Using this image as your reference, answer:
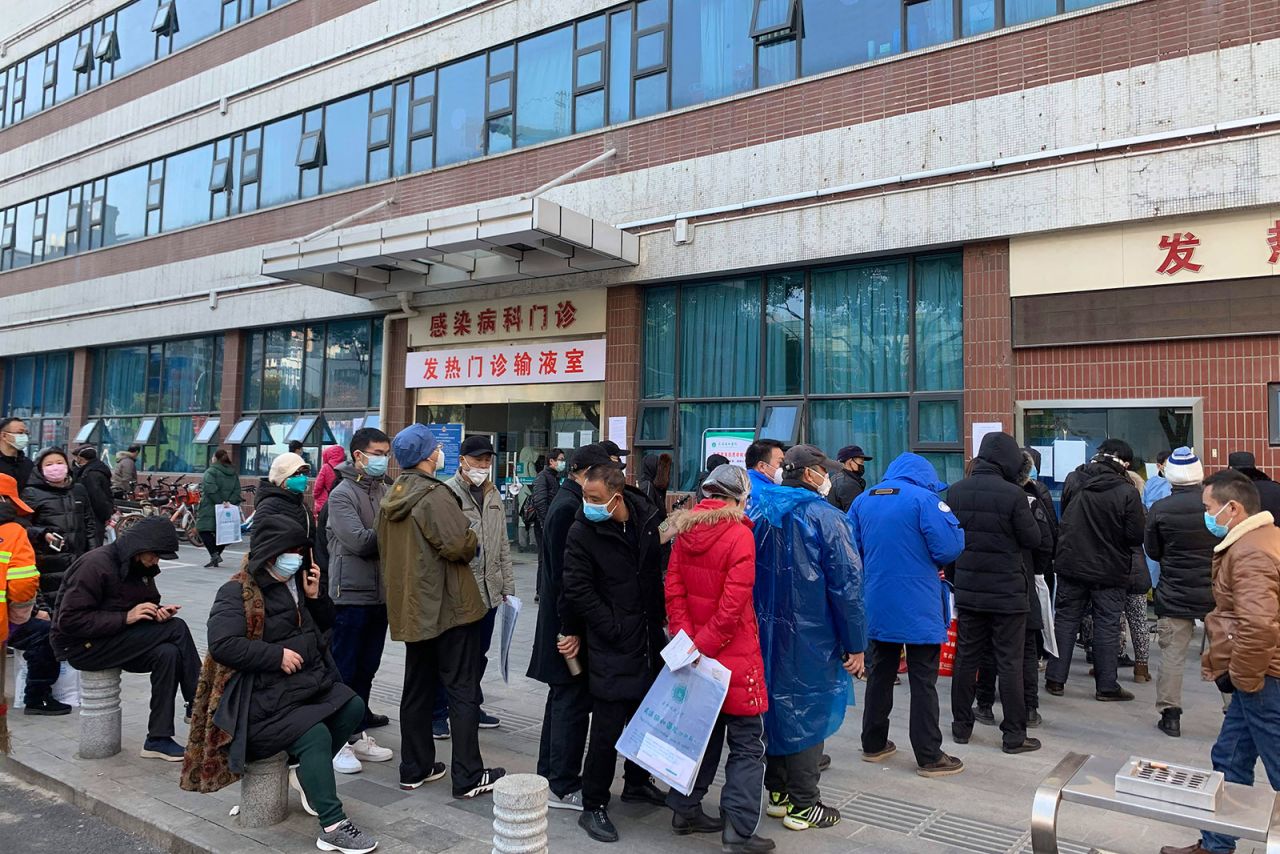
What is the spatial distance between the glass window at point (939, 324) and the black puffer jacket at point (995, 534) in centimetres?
435

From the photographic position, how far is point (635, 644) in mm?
4523

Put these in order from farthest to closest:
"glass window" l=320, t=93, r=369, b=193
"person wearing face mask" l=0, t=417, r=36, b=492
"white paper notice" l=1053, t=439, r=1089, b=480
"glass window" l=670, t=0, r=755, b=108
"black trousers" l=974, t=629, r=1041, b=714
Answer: "glass window" l=320, t=93, r=369, b=193 < "glass window" l=670, t=0, r=755, b=108 < "white paper notice" l=1053, t=439, r=1089, b=480 < "person wearing face mask" l=0, t=417, r=36, b=492 < "black trousers" l=974, t=629, r=1041, b=714

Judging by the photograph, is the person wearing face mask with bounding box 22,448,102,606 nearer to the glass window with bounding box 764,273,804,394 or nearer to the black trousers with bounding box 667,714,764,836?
the black trousers with bounding box 667,714,764,836

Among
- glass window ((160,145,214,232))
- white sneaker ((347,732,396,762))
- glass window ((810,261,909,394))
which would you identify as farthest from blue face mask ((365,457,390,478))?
glass window ((160,145,214,232))

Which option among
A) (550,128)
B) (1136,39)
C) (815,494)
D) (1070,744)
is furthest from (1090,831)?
(550,128)

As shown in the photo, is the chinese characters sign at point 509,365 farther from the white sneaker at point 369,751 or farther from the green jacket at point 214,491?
the white sneaker at point 369,751

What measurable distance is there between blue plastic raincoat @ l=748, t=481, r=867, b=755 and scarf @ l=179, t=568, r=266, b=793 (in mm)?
2580

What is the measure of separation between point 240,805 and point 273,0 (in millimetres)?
18105


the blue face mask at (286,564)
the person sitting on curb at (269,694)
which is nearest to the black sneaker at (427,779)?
the person sitting on curb at (269,694)

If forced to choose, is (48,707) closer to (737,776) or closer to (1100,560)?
(737,776)

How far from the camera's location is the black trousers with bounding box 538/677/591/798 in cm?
467

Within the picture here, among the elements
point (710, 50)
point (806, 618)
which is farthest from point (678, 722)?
point (710, 50)

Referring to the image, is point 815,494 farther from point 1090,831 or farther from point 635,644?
point 1090,831

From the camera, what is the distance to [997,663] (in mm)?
5777
